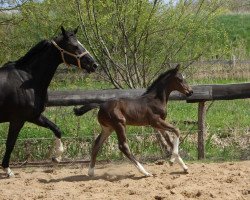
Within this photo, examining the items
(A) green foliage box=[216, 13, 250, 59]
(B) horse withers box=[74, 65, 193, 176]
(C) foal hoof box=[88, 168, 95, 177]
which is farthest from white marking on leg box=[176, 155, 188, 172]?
(A) green foliage box=[216, 13, 250, 59]

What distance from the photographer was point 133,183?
702 cm

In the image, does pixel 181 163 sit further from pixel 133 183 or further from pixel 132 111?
pixel 132 111

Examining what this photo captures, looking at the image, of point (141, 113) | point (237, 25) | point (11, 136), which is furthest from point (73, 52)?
point (237, 25)

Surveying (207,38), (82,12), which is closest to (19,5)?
(82,12)

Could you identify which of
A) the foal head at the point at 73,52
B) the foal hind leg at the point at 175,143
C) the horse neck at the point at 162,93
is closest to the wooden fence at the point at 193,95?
the foal head at the point at 73,52

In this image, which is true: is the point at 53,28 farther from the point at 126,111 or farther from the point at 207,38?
the point at 126,111

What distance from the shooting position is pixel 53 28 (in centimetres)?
1146

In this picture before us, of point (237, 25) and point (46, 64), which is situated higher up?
point (237, 25)

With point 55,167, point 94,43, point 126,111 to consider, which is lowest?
point 55,167

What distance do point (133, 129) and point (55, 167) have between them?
1758 millimetres

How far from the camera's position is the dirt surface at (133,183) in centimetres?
643

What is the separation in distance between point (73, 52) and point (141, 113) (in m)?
1.29

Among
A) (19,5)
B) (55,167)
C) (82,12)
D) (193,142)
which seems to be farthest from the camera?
(19,5)

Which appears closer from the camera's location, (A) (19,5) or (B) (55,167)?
(B) (55,167)
